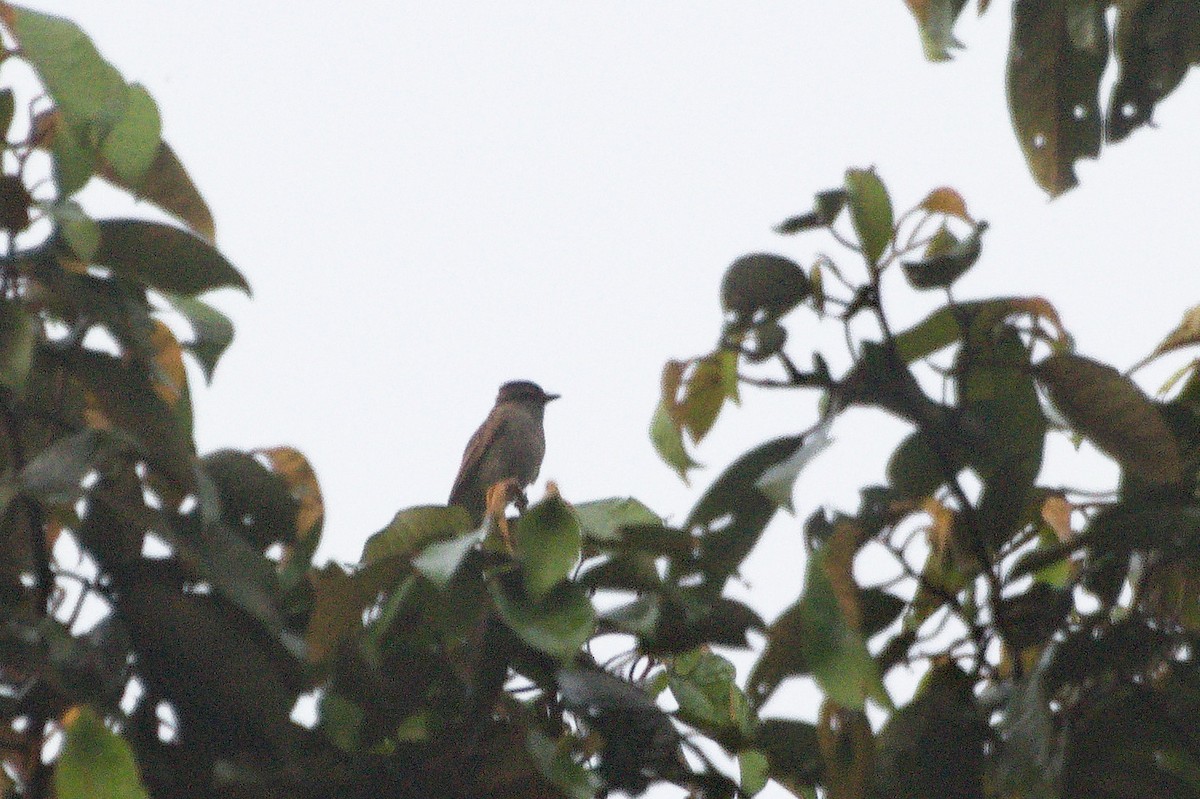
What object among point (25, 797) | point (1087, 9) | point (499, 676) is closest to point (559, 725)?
point (499, 676)

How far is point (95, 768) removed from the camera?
181cm

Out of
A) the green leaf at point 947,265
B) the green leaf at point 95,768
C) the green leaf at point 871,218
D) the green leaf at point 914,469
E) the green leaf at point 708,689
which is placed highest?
the green leaf at point 871,218

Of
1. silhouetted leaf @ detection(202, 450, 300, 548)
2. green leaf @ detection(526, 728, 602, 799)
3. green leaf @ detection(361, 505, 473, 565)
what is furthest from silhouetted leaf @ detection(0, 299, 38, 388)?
green leaf @ detection(526, 728, 602, 799)

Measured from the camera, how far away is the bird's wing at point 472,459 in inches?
366

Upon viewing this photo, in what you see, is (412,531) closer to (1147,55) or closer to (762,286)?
(762,286)

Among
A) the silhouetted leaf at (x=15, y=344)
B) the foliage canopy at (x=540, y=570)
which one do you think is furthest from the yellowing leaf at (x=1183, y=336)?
the silhouetted leaf at (x=15, y=344)

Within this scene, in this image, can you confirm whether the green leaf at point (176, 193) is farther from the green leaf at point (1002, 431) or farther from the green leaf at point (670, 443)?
the green leaf at point (1002, 431)

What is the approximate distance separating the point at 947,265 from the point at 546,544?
0.70 m

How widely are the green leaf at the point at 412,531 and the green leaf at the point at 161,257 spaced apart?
474 millimetres

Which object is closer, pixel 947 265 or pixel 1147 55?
pixel 947 265

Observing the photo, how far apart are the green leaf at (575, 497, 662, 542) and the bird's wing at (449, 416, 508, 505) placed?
616cm

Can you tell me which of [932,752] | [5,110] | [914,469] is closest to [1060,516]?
[914,469]

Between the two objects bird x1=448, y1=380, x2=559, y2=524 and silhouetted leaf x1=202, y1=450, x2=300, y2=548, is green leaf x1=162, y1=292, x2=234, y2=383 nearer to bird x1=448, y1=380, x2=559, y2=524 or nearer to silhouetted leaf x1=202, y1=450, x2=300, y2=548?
silhouetted leaf x1=202, y1=450, x2=300, y2=548

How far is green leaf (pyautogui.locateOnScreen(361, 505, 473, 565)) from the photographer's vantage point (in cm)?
253
